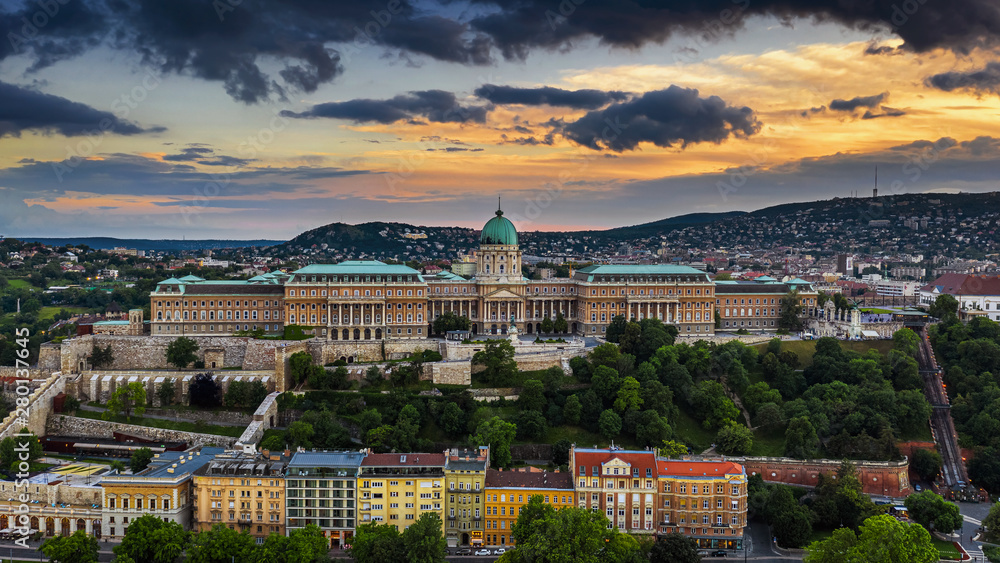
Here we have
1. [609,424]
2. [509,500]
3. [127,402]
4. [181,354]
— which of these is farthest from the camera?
[181,354]

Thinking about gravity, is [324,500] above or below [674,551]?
above

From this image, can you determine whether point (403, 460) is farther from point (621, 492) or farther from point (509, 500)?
point (621, 492)

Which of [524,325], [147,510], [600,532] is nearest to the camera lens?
[600,532]

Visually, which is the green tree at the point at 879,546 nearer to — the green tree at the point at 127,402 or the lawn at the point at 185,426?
the lawn at the point at 185,426

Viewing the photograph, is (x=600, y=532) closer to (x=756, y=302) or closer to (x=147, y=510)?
(x=147, y=510)

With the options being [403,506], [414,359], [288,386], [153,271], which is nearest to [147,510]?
[403,506]

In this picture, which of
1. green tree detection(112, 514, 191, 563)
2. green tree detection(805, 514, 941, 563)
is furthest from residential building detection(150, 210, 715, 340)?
green tree detection(805, 514, 941, 563)

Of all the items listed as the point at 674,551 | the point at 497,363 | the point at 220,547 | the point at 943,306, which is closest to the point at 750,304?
the point at 943,306
